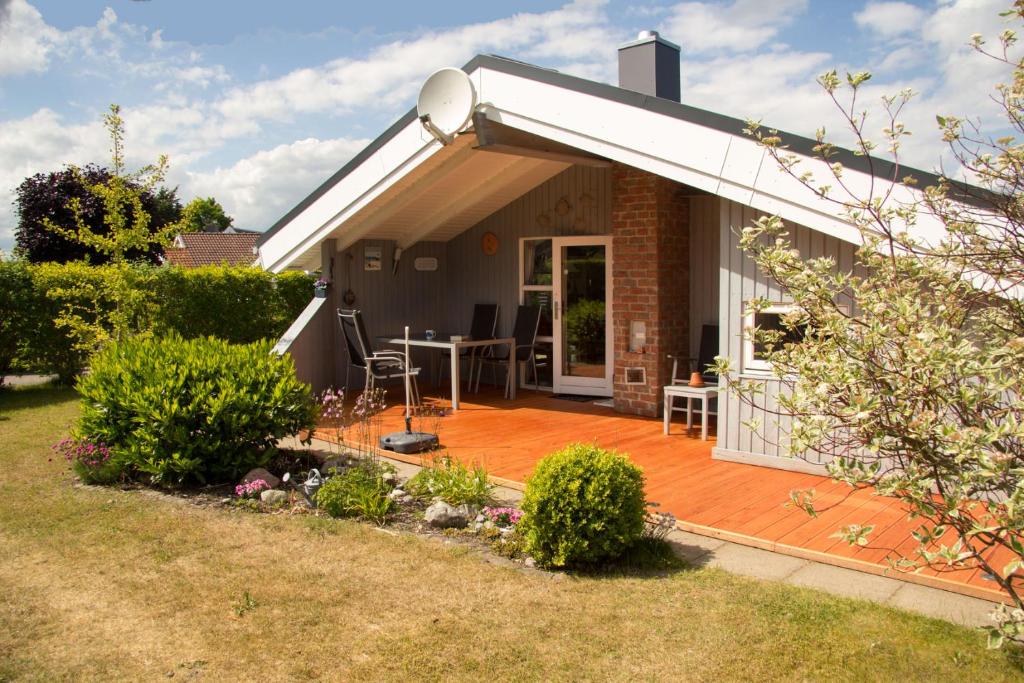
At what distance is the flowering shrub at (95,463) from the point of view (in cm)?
636

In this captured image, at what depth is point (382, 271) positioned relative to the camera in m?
11.0

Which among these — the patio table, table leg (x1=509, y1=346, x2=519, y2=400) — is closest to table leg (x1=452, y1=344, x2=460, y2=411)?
the patio table

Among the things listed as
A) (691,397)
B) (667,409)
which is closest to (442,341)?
(667,409)

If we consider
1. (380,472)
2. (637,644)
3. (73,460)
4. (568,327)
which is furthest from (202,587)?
(568,327)

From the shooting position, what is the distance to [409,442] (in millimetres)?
7395

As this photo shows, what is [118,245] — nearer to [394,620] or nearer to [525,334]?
[525,334]

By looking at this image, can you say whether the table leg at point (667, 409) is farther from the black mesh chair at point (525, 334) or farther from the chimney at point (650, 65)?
the chimney at point (650, 65)

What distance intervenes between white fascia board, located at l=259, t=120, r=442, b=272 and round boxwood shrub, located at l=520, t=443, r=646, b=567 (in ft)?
15.8

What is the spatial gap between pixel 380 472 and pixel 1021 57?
4627mm

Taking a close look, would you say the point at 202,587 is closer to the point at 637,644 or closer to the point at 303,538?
the point at 303,538

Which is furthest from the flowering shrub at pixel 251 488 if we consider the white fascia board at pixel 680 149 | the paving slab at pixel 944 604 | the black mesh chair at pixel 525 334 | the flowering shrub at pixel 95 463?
the black mesh chair at pixel 525 334

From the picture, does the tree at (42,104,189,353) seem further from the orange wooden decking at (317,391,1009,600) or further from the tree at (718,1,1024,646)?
the tree at (718,1,1024,646)

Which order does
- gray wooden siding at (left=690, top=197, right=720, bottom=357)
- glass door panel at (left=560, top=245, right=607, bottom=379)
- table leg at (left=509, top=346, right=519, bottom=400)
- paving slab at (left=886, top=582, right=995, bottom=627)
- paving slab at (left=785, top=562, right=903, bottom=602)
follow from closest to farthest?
paving slab at (left=886, top=582, right=995, bottom=627) → paving slab at (left=785, top=562, right=903, bottom=602) → gray wooden siding at (left=690, top=197, right=720, bottom=357) → glass door panel at (left=560, top=245, right=607, bottom=379) → table leg at (left=509, top=346, right=519, bottom=400)

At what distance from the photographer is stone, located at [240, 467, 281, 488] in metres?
6.20
